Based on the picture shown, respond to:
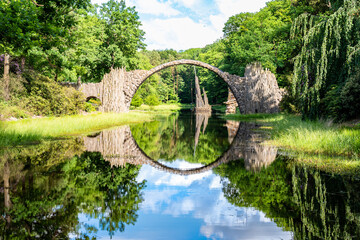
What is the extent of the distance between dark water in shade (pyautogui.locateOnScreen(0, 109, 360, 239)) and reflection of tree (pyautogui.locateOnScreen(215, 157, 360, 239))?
0.01 meters

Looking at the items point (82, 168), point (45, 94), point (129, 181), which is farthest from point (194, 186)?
point (45, 94)

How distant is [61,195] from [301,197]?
11.5 feet

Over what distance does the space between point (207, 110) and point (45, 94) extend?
32013 mm

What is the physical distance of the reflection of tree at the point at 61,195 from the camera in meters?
3.31

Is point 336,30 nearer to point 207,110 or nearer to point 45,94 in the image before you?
point 45,94

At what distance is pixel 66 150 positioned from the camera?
28.1 ft

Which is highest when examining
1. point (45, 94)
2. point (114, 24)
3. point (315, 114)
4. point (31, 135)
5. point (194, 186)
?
point (114, 24)

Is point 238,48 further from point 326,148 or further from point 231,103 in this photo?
point 326,148

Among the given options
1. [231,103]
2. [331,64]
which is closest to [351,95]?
[331,64]

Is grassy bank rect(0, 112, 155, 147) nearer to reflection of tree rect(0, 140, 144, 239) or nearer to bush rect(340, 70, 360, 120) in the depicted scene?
reflection of tree rect(0, 140, 144, 239)

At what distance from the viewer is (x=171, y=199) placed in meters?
4.57

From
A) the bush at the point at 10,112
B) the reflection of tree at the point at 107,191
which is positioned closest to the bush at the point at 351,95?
the reflection of tree at the point at 107,191

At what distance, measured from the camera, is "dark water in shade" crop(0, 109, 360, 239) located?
10.7 feet

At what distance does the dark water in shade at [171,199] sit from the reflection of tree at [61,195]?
0.04 ft
